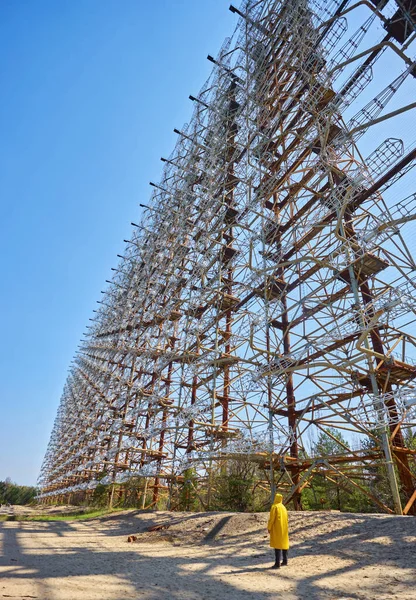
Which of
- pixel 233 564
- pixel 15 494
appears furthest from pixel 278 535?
pixel 15 494

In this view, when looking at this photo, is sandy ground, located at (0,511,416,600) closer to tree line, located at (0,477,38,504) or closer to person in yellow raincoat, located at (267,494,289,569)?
person in yellow raincoat, located at (267,494,289,569)

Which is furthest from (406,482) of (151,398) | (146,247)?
(146,247)

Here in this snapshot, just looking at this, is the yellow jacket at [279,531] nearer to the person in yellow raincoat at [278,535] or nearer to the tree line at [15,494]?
the person in yellow raincoat at [278,535]

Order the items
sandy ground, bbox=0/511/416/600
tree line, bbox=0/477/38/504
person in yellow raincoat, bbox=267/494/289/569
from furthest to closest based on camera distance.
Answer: tree line, bbox=0/477/38/504, person in yellow raincoat, bbox=267/494/289/569, sandy ground, bbox=0/511/416/600

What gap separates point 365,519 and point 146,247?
27485 millimetres

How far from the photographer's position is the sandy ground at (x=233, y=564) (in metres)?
4.51

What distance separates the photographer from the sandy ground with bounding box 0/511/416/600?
4512 millimetres

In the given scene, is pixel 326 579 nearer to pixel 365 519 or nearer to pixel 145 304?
pixel 365 519

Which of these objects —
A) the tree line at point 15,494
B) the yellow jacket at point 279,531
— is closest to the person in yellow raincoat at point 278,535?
the yellow jacket at point 279,531

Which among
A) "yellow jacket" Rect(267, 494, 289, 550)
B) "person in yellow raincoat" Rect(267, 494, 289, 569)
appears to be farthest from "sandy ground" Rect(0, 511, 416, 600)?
"yellow jacket" Rect(267, 494, 289, 550)

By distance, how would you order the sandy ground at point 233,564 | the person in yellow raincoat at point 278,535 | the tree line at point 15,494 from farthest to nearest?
1. the tree line at point 15,494
2. the person in yellow raincoat at point 278,535
3. the sandy ground at point 233,564

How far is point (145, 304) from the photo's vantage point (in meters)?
30.1

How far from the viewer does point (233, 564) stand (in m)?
6.40

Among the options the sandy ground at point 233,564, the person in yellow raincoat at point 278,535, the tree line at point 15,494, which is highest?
the tree line at point 15,494
